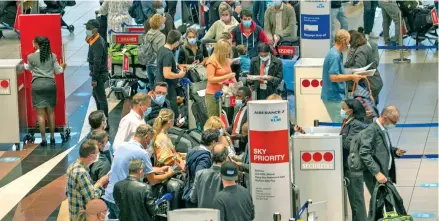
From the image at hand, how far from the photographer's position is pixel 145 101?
13562 millimetres

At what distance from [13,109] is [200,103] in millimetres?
2929

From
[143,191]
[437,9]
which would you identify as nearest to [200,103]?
[143,191]

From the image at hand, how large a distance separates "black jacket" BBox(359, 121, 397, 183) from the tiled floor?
57.0 inches

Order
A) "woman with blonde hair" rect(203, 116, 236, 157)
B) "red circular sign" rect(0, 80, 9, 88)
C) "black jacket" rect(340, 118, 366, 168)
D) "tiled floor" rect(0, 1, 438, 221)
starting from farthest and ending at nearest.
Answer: "red circular sign" rect(0, 80, 9, 88) < "tiled floor" rect(0, 1, 438, 221) < "black jacket" rect(340, 118, 366, 168) < "woman with blonde hair" rect(203, 116, 236, 157)

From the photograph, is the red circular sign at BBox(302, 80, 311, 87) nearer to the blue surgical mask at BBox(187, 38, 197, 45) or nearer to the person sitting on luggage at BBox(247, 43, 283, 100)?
the person sitting on luggage at BBox(247, 43, 283, 100)

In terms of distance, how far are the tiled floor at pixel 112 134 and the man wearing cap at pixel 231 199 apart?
3472 millimetres

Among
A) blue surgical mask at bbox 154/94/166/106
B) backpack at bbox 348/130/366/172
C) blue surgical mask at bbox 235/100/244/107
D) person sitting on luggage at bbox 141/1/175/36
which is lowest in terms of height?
backpack at bbox 348/130/366/172

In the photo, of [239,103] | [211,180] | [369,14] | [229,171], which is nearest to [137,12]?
[369,14]

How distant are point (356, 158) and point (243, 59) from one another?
5.79m

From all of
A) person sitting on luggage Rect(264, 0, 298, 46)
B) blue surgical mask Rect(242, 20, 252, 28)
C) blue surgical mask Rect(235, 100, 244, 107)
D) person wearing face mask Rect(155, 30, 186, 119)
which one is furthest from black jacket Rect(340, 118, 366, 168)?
person sitting on luggage Rect(264, 0, 298, 46)

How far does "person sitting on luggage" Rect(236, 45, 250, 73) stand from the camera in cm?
1838

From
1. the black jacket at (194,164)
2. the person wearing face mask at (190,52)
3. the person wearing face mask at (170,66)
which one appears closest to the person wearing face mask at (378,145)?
the black jacket at (194,164)

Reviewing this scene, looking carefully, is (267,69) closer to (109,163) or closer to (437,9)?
(109,163)

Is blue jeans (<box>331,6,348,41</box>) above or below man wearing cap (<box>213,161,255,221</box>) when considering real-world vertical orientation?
above
